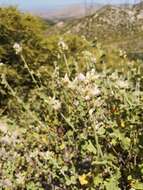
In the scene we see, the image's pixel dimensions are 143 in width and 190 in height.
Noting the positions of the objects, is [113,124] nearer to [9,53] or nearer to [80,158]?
[80,158]

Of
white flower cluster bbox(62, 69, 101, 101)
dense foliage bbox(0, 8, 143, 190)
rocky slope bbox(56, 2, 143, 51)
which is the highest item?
white flower cluster bbox(62, 69, 101, 101)

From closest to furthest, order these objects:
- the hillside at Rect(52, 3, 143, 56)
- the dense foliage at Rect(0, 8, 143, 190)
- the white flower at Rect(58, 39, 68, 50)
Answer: the dense foliage at Rect(0, 8, 143, 190)
the white flower at Rect(58, 39, 68, 50)
the hillside at Rect(52, 3, 143, 56)

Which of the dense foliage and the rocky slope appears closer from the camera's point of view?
the dense foliage

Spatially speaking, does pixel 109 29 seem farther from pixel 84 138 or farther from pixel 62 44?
pixel 84 138

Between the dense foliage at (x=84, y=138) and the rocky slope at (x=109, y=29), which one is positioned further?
the rocky slope at (x=109, y=29)

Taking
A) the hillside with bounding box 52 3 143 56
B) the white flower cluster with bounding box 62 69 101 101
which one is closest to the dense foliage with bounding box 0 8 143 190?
the white flower cluster with bounding box 62 69 101 101

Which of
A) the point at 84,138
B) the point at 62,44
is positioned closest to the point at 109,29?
the point at 62,44

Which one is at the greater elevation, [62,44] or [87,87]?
[87,87]

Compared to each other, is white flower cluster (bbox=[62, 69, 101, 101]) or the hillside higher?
→ white flower cluster (bbox=[62, 69, 101, 101])

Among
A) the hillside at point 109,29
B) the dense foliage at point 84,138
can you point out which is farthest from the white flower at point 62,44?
the hillside at point 109,29

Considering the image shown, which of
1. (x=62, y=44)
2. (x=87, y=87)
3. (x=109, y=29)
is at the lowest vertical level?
(x=109, y=29)

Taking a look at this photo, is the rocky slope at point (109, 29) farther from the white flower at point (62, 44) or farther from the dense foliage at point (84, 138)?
the white flower at point (62, 44)

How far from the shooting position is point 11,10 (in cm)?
1135

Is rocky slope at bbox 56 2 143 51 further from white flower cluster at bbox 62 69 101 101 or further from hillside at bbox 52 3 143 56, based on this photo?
white flower cluster at bbox 62 69 101 101
